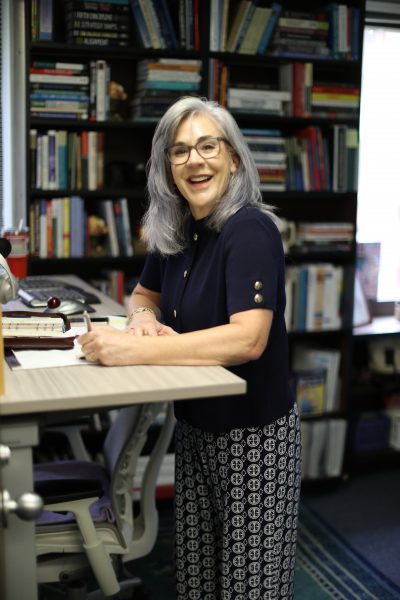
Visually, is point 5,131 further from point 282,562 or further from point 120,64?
point 282,562

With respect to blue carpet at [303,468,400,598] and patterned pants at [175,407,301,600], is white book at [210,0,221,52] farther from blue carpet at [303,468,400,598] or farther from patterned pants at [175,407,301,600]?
blue carpet at [303,468,400,598]

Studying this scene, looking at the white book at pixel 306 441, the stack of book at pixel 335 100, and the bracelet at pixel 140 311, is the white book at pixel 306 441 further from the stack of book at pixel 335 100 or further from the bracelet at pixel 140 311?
the bracelet at pixel 140 311

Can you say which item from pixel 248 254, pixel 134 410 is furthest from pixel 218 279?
pixel 134 410

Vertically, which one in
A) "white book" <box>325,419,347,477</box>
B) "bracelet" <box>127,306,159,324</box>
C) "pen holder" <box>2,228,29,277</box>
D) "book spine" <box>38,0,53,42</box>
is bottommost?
"white book" <box>325,419,347,477</box>

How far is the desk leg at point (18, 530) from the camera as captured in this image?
4.80ft

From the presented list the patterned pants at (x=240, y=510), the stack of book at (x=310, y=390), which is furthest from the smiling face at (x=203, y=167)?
the stack of book at (x=310, y=390)

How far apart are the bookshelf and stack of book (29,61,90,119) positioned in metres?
0.03

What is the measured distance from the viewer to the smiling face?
1.83m

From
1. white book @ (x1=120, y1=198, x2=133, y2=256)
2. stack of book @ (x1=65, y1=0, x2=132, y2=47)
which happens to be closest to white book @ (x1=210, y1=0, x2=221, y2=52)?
stack of book @ (x1=65, y1=0, x2=132, y2=47)

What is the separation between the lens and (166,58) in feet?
10.4

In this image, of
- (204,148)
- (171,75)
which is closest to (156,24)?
(171,75)

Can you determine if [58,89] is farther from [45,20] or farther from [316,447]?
[316,447]

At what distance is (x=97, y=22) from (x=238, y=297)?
1.82 meters

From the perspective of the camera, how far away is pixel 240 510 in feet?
5.88
